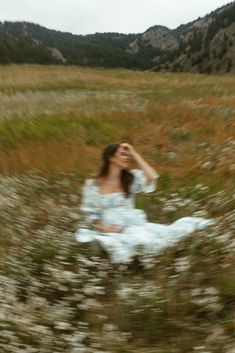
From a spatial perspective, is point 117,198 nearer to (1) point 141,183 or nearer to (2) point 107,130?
(1) point 141,183

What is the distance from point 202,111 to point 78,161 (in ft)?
24.9

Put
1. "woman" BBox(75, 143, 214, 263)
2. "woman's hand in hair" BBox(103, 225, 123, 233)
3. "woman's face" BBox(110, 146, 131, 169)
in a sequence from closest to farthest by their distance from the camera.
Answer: "woman" BBox(75, 143, 214, 263) < "woman's hand in hair" BBox(103, 225, 123, 233) < "woman's face" BBox(110, 146, 131, 169)

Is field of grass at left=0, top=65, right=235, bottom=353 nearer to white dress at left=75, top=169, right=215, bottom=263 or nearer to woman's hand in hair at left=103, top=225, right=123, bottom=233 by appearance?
white dress at left=75, top=169, right=215, bottom=263

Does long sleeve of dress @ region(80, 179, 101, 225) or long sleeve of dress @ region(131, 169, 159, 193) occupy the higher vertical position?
long sleeve of dress @ region(131, 169, 159, 193)

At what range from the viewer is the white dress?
256 inches

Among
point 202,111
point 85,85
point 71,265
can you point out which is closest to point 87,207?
point 71,265

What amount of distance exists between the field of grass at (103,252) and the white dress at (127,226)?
0.50 feet

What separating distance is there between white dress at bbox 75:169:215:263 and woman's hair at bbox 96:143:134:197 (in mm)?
112

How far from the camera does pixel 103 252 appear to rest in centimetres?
675

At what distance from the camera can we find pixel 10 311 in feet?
16.8

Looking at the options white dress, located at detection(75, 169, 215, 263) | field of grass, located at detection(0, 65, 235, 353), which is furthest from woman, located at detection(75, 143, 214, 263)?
field of grass, located at detection(0, 65, 235, 353)

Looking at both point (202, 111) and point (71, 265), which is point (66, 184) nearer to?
point (71, 265)

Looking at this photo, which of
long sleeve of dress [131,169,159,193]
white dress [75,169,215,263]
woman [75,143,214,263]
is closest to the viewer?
white dress [75,169,215,263]

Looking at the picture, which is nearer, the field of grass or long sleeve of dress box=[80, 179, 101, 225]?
the field of grass
